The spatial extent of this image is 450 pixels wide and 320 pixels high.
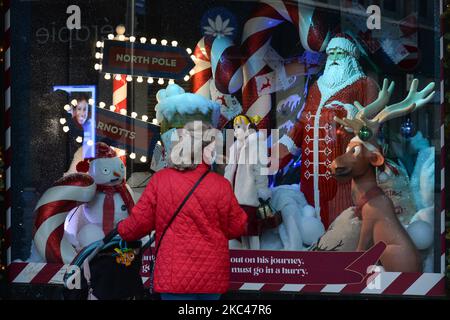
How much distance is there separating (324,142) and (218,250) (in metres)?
1.57

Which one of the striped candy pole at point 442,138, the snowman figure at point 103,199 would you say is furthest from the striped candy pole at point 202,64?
the striped candy pole at point 442,138

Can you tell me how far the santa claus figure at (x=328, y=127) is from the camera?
6805 millimetres

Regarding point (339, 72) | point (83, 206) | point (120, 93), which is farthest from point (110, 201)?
point (339, 72)

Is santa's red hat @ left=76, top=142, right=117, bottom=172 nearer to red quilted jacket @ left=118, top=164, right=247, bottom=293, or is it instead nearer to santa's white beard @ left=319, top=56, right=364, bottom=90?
red quilted jacket @ left=118, top=164, right=247, bottom=293

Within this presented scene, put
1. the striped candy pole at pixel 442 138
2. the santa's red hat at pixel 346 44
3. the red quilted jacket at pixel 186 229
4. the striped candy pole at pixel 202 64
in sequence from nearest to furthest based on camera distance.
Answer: the red quilted jacket at pixel 186 229, the striped candy pole at pixel 442 138, the santa's red hat at pixel 346 44, the striped candy pole at pixel 202 64

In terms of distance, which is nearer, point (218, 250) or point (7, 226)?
point (218, 250)

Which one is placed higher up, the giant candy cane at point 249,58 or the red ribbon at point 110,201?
the giant candy cane at point 249,58

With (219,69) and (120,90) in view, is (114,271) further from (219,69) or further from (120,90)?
(219,69)

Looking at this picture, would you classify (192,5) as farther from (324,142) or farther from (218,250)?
(218,250)

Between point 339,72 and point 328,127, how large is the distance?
405 millimetres

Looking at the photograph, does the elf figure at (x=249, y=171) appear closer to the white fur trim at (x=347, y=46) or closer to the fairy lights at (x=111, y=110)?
the fairy lights at (x=111, y=110)

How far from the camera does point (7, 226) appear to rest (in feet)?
23.4
